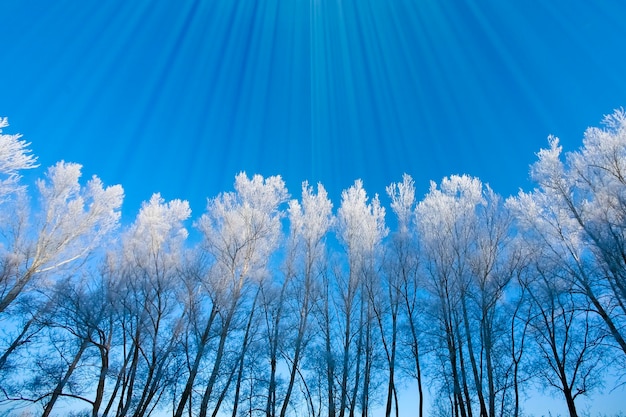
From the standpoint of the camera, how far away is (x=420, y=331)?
52.3ft

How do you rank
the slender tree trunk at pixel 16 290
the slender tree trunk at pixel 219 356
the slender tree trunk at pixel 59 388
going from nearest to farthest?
the slender tree trunk at pixel 219 356, the slender tree trunk at pixel 59 388, the slender tree trunk at pixel 16 290

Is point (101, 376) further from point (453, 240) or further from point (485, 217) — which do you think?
point (485, 217)

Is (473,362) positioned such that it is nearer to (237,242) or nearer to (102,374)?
(237,242)

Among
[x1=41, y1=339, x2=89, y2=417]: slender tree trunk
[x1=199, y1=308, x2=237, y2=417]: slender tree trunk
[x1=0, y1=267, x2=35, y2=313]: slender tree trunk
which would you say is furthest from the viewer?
[x1=0, y1=267, x2=35, y2=313]: slender tree trunk

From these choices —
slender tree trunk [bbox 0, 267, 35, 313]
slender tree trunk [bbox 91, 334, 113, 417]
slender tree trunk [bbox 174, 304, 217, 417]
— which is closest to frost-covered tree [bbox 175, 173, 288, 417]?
slender tree trunk [bbox 174, 304, 217, 417]

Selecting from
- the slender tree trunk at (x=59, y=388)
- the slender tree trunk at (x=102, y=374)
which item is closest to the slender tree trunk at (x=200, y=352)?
the slender tree trunk at (x=102, y=374)

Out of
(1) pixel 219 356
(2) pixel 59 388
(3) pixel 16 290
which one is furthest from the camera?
(3) pixel 16 290

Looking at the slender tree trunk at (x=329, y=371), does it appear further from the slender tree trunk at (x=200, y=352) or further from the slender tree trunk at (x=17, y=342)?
the slender tree trunk at (x=17, y=342)

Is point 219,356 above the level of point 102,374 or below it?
above

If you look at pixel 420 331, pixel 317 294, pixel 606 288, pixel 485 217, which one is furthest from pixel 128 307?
pixel 606 288

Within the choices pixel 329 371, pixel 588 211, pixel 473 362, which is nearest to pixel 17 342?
pixel 329 371

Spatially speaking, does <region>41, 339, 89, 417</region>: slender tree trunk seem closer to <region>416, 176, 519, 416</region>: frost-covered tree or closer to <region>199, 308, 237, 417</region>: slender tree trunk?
<region>199, 308, 237, 417</region>: slender tree trunk

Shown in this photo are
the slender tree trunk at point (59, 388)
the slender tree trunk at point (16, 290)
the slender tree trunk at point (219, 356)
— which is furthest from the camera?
the slender tree trunk at point (16, 290)

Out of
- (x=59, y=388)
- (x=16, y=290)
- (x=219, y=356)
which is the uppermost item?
(x=16, y=290)
